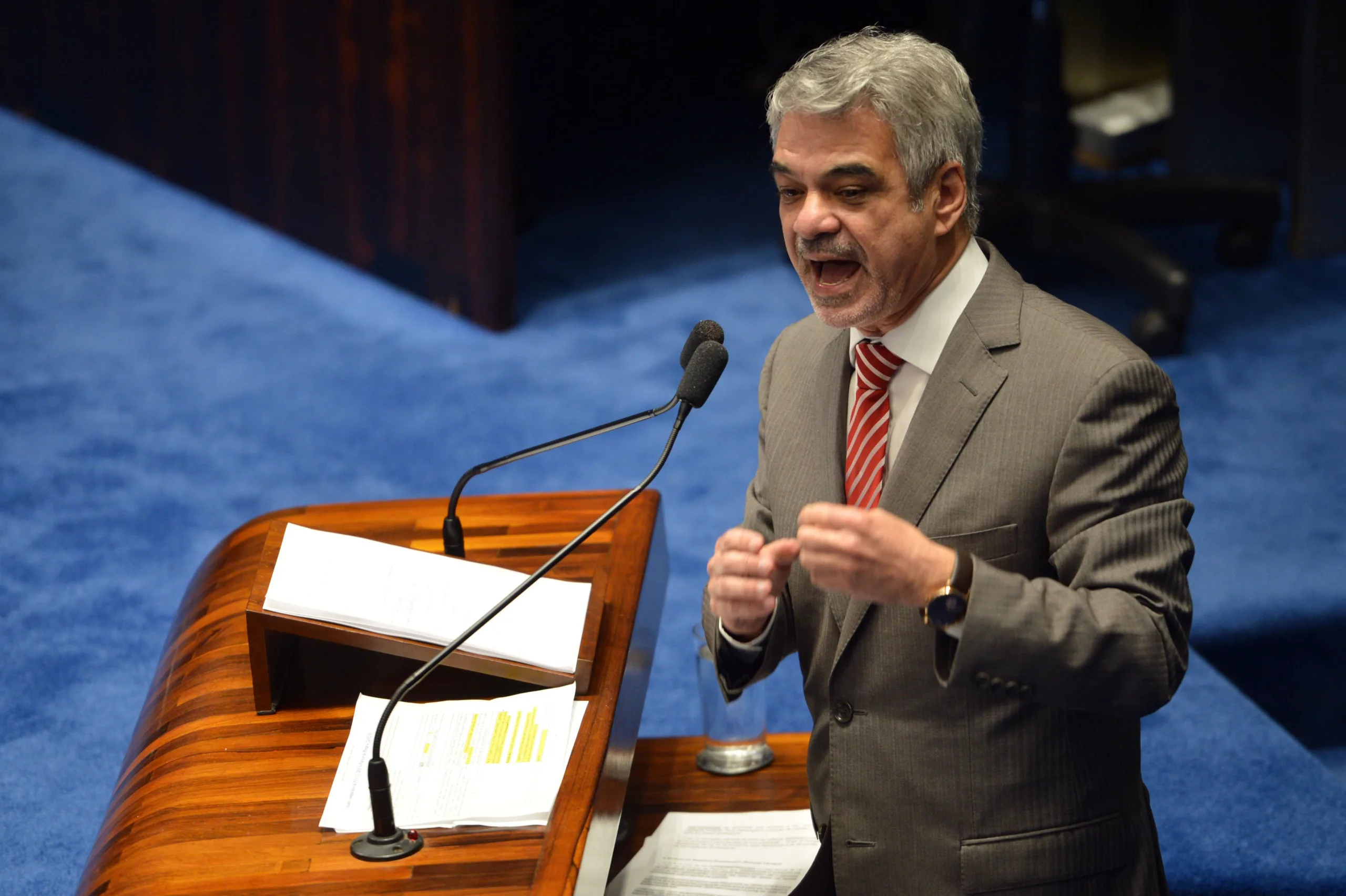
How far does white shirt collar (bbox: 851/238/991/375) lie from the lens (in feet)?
4.70

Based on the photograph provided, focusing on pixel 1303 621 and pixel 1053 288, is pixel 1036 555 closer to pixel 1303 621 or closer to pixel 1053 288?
pixel 1303 621

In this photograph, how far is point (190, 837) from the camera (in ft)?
4.44

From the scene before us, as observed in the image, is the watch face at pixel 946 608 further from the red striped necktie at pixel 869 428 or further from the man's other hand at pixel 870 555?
the red striped necktie at pixel 869 428

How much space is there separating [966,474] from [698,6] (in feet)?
16.9

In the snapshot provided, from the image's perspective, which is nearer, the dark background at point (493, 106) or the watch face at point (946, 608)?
the watch face at point (946, 608)

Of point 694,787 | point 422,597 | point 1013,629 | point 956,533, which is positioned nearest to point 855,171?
point 956,533

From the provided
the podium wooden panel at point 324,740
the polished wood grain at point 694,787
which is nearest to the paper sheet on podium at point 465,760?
the podium wooden panel at point 324,740

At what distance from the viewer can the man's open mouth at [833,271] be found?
4.62ft

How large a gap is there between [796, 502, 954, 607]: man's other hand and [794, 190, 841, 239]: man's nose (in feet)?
1.04

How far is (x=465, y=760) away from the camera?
1.43 m

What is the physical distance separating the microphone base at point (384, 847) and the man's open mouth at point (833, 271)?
2.08 feet

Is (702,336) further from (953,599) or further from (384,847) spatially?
(384,847)

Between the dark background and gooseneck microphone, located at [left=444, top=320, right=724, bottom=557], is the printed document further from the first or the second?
the dark background

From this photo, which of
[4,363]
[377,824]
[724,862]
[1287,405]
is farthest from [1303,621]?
[4,363]
